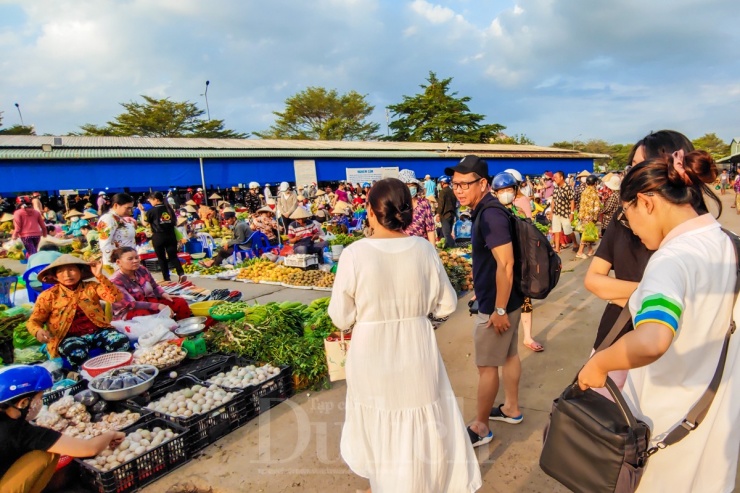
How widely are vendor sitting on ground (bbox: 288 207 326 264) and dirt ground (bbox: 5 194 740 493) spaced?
464 centimetres

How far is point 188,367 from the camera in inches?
155

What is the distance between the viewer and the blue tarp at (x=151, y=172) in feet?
48.7

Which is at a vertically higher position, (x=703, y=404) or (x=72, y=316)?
(x=703, y=404)

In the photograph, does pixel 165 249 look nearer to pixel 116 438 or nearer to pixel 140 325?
pixel 140 325

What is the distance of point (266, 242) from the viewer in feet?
32.8

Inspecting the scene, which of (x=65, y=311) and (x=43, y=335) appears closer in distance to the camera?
(x=43, y=335)

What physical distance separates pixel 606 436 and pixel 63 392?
13.1 feet

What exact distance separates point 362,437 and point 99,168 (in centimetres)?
1788

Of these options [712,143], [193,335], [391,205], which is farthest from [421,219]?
[712,143]

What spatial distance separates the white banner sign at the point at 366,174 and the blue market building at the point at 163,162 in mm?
325

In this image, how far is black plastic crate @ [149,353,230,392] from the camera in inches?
142

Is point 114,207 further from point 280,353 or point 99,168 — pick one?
point 99,168

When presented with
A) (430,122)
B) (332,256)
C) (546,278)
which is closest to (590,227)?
(332,256)

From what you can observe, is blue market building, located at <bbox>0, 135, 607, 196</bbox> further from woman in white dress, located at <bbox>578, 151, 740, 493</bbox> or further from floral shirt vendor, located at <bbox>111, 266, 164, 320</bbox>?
woman in white dress, located at <bbox>578, 151, 740, 493</bbox>
